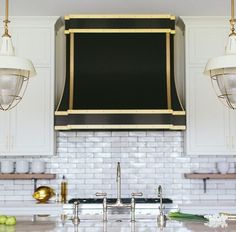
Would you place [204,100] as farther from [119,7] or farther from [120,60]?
[119,7]

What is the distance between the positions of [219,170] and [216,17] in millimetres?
1742

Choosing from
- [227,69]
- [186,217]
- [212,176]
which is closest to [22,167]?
[212,176]

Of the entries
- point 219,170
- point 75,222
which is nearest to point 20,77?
point 75,222

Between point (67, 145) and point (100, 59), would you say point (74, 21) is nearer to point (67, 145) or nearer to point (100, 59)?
point (100, 59)

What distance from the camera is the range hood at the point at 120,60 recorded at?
5.13 metres

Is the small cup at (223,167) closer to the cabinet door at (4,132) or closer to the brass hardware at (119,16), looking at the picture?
the brass hardware at (119,16)

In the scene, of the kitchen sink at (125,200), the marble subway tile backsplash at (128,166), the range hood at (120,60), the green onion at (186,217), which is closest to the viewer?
the green onion at (186,217)

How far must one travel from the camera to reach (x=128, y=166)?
549 cm

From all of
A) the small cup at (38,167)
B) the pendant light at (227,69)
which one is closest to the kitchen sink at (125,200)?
the small cup at (38,167)

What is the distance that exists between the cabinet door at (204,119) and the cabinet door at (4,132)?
2004mm

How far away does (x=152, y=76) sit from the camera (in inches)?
206

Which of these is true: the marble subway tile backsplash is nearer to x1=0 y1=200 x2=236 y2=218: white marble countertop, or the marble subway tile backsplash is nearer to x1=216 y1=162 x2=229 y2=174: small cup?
x1=216 y1=162 x2=229 y2=174: small cup

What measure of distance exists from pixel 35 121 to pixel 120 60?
3.84 feet

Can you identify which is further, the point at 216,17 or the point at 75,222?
the point at 216,17
